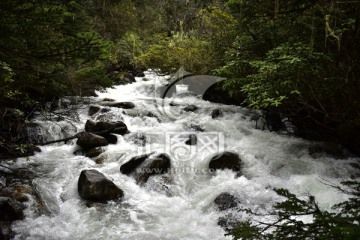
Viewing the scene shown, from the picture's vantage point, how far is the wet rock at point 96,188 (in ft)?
19.2

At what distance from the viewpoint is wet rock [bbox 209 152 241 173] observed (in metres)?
7.04

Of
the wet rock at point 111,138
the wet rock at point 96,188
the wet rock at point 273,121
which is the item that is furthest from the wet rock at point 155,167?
the wet rock at point 273,121

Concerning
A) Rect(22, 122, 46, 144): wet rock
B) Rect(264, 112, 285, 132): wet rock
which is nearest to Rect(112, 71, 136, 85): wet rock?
Rect(22, 122, 46, 144): wet rock

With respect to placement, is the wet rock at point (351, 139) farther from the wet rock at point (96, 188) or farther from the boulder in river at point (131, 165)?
the wet rock at point (96, 188)

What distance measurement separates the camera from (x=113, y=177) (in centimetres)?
682

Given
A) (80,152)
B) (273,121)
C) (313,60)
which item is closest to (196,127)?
(273,121)

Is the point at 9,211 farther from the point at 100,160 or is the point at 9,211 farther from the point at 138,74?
the point at 138,74

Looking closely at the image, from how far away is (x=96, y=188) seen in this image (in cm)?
589

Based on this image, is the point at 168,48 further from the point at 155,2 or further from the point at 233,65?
the point at 155,2

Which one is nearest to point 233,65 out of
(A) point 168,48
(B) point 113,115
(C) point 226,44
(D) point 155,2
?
(C) point 226,44

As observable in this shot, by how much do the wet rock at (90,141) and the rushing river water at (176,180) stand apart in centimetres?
31

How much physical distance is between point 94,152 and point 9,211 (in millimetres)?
3149

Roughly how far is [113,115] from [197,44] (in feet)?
17.4

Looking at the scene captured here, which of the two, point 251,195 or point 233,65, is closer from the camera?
point 251,195
